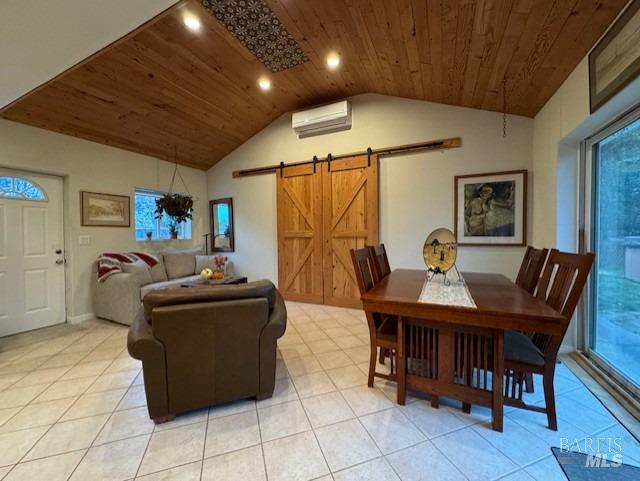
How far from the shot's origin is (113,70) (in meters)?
2.85

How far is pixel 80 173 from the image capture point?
3.77 metres

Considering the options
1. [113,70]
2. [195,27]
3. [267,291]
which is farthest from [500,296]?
[113,70]

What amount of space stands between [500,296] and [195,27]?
3.34 meters

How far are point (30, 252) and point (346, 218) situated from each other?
4093mm

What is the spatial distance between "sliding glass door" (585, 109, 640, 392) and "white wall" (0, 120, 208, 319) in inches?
223

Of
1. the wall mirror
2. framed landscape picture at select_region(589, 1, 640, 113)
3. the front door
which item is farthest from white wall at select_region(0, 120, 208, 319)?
framed landscape picture at select_region(589, 1, 640, 113)

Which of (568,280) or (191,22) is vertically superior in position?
(191,22)

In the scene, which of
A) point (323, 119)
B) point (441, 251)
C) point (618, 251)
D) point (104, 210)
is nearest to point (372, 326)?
point (441, 251)

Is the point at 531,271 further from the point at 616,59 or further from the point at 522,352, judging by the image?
the point at 616,59

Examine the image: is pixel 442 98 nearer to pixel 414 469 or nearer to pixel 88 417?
pixel 414 469

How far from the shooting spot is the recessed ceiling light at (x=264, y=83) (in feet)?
11.6

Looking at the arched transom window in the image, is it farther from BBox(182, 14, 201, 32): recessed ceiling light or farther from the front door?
BBox(182, 14, 201, 32): recessed ceiling light

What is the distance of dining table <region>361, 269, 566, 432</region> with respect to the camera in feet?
5.04

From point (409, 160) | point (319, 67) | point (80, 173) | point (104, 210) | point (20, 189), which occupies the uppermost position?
point (319, 67)
